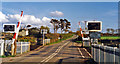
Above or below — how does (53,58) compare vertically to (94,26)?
→ below

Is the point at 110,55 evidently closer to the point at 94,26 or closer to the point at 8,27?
the point at 94,26

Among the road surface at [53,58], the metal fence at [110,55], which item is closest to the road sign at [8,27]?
the road surface at [53,58]

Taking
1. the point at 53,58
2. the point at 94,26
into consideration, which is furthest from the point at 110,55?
the point at 53,58

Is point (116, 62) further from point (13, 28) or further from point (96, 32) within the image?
point (13, 28)

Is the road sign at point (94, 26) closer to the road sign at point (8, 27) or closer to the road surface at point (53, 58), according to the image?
the road surface at point (53, 58)

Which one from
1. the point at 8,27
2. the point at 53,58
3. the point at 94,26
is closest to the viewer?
the point at 94,26

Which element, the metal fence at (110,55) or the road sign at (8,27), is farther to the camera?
the road sign at (8,27)

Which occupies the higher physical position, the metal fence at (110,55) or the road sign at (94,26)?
the road sign at (94,26)

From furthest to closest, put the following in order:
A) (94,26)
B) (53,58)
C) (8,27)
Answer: (8,27), (53,58), (94,26)

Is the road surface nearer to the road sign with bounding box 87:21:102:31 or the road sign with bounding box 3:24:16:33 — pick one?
the road sign with bounding box 87:21:102:31

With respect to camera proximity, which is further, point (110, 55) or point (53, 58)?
point (53, 58)

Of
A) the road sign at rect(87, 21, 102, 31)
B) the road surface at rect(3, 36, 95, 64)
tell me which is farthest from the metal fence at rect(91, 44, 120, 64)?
the road surface at rect(3, 36, 95, 64)

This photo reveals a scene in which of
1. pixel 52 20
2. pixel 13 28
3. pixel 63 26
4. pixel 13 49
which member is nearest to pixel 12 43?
pixel 13 49

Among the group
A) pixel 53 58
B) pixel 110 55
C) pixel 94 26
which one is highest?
pixel 94 26
